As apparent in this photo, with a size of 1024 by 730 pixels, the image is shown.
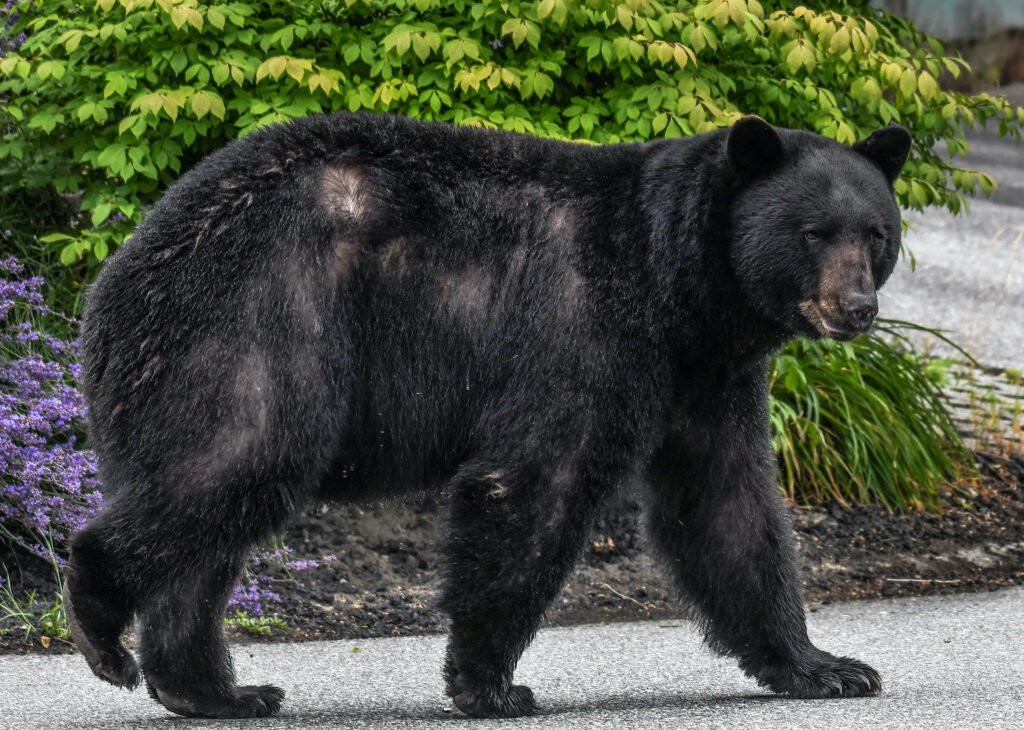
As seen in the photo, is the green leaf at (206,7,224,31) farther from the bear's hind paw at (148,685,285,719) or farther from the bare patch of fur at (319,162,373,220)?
the bear's hind paw at (148,685,285,719)

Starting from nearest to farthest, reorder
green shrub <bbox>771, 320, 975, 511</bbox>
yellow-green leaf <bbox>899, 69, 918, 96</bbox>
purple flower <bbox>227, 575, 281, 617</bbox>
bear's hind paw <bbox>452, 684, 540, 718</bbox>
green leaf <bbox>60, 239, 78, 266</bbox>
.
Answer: bear's hind paw <bbox>452, 684, 540, 718</bbox> → purple flower <bbox>227, 575, 281, 617</bbox> → green leaf <bbox>60, 239, 78, 266</bbox> → yellow-green leaf <bbox>899, 69, 918, 96</bbox> → green shrub <bbox>771, 320, 975, 511</bbox>

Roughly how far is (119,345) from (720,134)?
2095 mm

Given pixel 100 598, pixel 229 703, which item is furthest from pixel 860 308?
pixel 100 598

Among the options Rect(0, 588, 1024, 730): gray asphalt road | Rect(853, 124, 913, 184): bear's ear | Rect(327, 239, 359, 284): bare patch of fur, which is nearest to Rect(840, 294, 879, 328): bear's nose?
Rect(853, 124, 913, 184): bear's ear

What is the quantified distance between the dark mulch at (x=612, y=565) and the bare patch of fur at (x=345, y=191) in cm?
229

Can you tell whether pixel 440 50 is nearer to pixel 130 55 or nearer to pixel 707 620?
pixel 130 55

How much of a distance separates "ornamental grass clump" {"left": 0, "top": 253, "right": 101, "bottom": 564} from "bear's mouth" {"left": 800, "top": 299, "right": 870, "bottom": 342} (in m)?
3.25

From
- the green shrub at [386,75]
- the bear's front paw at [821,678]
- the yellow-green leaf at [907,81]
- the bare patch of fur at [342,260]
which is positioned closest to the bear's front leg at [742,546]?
the bear's front paw at [821,678]

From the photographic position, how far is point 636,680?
529 cm

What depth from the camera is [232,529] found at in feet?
13.8

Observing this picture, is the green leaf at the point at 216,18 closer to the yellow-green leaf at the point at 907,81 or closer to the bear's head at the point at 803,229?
the bear's head at the point at 803,229

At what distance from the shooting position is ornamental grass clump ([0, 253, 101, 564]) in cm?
602

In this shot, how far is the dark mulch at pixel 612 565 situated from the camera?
6.39 meters

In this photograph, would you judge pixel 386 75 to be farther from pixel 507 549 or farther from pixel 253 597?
pixel 507 549
